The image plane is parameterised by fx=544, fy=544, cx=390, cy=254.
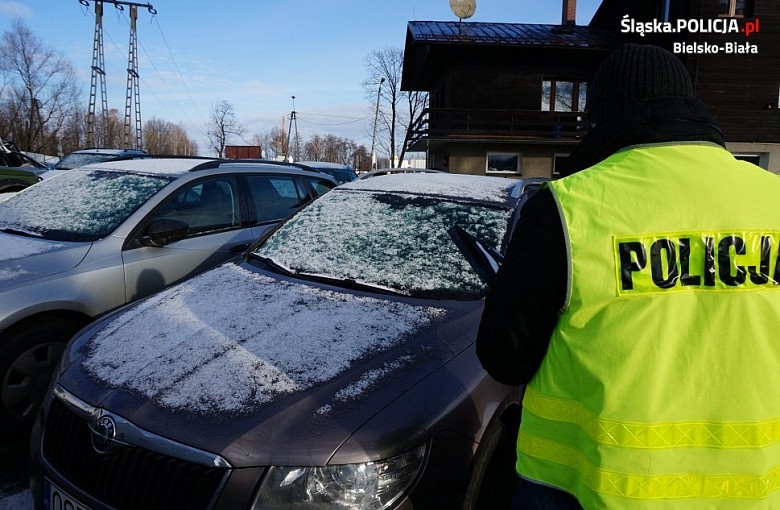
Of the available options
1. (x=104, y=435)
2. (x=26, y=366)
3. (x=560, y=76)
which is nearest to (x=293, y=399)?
(x=104, y=435)

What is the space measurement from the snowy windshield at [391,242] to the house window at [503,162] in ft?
61.1

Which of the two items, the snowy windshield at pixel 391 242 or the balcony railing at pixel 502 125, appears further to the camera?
the balcony railing at pixel 502 125

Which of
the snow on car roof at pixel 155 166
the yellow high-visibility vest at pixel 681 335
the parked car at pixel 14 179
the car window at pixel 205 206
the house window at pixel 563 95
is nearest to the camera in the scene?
the yellow high-visibility vest at pixel 681 335

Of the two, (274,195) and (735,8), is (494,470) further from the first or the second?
(735,8)

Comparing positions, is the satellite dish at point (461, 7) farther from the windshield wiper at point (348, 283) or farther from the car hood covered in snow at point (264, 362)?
the car hood covered in snow at point (264, 362)

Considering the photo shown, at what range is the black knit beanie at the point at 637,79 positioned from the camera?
1220mm

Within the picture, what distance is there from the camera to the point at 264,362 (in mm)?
1909

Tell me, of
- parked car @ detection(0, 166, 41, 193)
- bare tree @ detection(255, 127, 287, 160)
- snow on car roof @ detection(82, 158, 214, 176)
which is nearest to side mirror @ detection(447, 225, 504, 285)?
snow on car roof @ detection(82, 158, 214, 176)

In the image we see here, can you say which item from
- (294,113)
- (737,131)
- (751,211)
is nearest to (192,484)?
(751,211)

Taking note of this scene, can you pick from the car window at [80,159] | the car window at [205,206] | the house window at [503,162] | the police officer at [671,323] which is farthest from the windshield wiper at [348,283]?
the house window at [503,162]

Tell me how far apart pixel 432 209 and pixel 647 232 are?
6.35ft

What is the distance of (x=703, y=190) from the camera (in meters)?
1.10

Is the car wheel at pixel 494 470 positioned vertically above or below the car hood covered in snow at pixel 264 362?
below

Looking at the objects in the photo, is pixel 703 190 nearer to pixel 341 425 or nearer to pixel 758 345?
pixel 758 345
